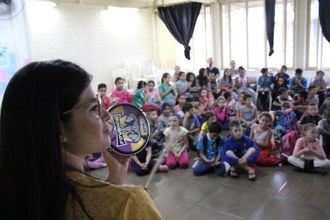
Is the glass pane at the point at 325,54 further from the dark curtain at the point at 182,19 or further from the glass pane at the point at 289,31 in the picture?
the dark curtain at the point at 182,19

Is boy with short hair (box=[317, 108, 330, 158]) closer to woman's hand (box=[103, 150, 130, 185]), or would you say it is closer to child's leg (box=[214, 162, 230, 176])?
child's leg (box=[214, 162, 230, 176])

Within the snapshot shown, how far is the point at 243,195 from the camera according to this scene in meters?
3.31

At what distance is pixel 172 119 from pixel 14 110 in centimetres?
384

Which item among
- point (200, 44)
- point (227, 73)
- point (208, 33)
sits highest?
point (208, 33)

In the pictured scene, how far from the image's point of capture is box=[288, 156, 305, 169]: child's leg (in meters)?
3.86

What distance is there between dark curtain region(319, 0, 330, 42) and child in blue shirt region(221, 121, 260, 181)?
449 centimetres

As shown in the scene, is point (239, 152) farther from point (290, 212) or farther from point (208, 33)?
point (208, 33)

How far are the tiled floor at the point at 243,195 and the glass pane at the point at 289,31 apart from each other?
4764 millimetres

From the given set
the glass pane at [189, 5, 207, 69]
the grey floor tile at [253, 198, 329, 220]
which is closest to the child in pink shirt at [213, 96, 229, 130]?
the grey floor tile at [253, 198, 329, 220]

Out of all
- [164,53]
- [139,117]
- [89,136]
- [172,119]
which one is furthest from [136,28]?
[89,136]

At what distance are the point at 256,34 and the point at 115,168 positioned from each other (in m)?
8.12

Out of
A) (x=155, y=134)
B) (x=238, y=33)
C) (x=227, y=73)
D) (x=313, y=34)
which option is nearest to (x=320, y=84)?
(x=313, y=34)

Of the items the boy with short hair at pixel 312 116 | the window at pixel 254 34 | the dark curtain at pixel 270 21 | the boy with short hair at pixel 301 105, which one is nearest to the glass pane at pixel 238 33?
the window at pixel 254 34

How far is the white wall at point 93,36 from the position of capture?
23.9 ft
